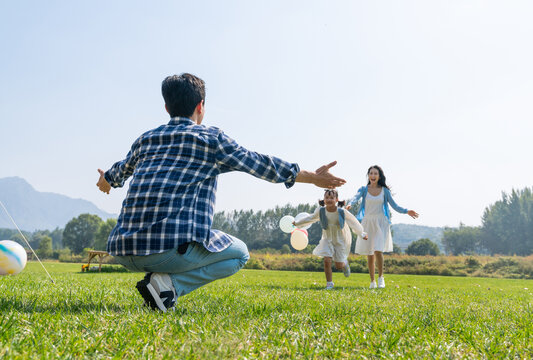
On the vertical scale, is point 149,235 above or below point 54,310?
above

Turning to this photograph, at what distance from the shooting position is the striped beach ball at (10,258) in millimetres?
8023

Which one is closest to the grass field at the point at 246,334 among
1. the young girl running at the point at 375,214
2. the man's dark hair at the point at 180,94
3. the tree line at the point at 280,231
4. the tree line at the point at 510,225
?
the man's dark hair at the point at 180,94

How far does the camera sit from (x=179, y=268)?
10.6 feet

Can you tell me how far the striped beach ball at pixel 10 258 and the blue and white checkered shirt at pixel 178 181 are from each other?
20.5 ft

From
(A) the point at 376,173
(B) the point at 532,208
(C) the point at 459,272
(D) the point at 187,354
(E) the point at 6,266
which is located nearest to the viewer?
(D) the point at 187,354

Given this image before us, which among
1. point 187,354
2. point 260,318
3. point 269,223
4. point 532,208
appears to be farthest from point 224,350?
point 532,208

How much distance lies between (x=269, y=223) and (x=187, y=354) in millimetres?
92781

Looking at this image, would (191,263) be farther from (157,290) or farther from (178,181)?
(178,181)

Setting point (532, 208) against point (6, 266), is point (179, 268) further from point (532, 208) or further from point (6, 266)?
point (532, 208)

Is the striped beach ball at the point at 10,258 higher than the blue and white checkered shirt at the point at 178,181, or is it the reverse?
the blue and white checkered shirt at the point at 178,181

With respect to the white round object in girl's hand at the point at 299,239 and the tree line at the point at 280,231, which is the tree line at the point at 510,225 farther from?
the white round object in girl's hand at the point at 299,239

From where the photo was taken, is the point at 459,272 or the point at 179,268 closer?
the point at 179,268

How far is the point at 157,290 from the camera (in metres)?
3.24

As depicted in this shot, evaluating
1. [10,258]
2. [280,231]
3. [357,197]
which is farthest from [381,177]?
[280,231]
